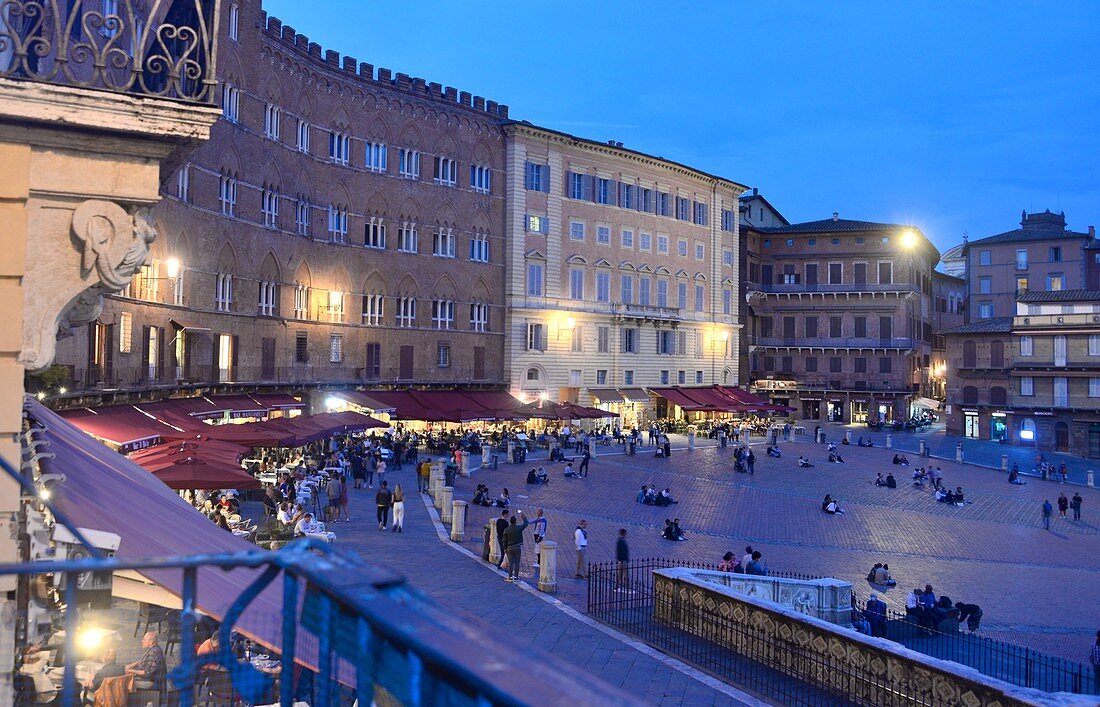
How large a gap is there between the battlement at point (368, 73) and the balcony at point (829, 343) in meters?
31.8

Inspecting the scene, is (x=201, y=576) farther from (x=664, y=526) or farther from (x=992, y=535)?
(x=992, y=535)

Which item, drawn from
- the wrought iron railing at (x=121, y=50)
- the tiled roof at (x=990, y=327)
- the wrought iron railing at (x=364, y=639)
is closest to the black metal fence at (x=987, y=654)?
the wrought iron railing at (x=121, y=50)

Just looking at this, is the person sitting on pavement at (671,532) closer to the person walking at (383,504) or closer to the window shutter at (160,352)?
the person walking at (383,504)

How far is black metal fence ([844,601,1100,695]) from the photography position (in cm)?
1484

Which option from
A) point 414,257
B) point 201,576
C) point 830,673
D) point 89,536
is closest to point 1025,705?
point 830,673

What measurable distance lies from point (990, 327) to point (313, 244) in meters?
47.7

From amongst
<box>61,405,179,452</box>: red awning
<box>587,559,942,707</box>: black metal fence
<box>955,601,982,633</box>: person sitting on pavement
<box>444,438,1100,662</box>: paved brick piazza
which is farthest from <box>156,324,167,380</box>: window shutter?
<box>955,601,982,633</box>: person sitting on pavement

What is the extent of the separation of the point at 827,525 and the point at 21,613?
27075 millimetres

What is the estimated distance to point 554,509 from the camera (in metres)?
28.8

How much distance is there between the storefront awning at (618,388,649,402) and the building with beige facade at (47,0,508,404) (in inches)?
364

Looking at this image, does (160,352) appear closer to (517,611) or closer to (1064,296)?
(517,611)

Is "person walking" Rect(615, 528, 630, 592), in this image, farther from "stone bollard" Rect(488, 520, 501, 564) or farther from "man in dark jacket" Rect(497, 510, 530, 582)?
"stone bollard" Rect(488, 520, 501, 564)

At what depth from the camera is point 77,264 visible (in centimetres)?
554

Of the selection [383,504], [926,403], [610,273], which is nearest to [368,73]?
[610,273]
